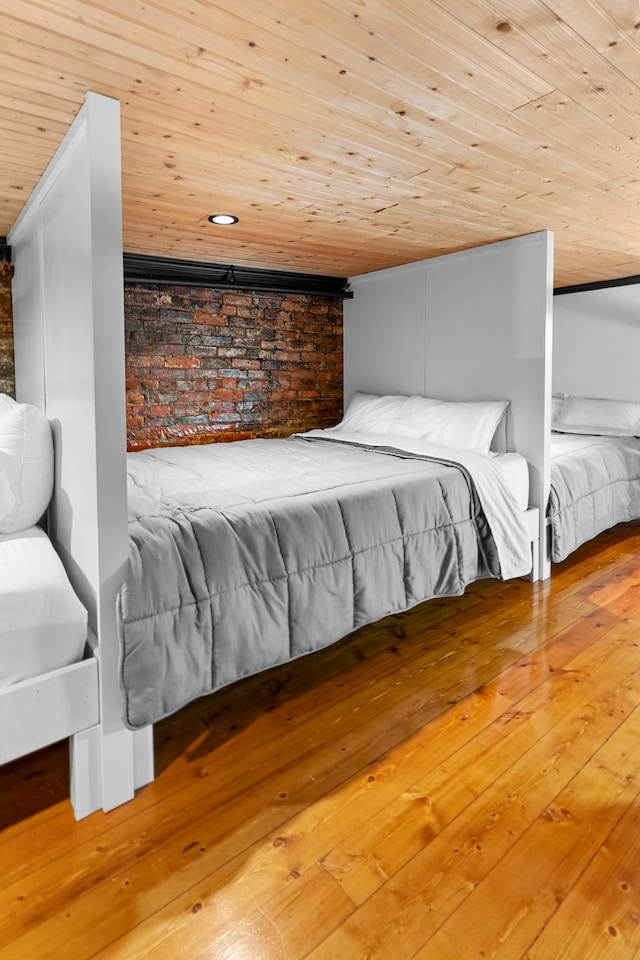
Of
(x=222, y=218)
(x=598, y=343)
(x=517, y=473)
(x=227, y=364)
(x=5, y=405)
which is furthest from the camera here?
(x=598, y=343)

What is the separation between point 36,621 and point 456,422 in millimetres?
2733

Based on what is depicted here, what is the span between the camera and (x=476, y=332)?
3.82 metres

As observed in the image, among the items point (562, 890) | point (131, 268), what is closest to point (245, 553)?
point (562, 890)

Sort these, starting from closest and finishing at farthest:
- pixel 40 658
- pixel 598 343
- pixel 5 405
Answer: pixel 40 658, pixel 5 405, pixel 598 343

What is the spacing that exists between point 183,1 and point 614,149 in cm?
167

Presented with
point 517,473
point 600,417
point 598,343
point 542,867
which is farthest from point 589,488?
point 542,867

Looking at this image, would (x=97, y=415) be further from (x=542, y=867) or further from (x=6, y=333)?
(x=6, y=333)

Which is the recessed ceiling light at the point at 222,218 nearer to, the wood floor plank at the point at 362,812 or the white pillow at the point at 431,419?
the white pillow at the point at 431,419

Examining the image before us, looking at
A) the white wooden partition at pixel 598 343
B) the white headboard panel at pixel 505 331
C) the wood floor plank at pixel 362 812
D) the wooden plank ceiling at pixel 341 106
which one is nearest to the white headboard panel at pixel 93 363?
the wooden plank ceiling at pixel 341 106

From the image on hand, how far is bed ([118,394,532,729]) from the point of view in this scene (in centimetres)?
180

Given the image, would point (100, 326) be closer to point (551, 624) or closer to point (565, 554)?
point (551, 624)

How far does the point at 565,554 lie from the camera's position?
3.55 m

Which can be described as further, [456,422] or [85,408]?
[456,422]

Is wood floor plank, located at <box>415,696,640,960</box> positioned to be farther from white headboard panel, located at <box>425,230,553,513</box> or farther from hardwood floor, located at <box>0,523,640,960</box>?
white headboard panel, located at <box>425,230,553,513</box>
